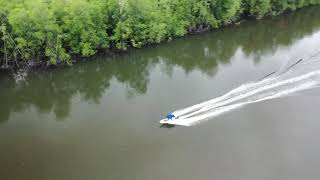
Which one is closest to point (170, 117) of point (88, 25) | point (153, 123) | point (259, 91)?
point (153, 123)

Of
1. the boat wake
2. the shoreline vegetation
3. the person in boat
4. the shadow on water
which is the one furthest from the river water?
the shoreline vegetation

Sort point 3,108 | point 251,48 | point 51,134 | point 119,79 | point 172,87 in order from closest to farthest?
point 51,134, point 3,108, point 172,87, point 119,79, point 251,48

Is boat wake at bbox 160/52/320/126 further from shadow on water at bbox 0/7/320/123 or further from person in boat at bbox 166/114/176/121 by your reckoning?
shadow on water at bbox 0/7/320/123

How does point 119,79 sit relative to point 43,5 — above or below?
below

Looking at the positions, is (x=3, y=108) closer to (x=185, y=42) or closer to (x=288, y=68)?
(x=185, y=42)

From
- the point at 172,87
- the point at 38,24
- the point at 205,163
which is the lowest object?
the point at 205,163

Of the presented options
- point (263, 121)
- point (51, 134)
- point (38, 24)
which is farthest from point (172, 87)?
point (38, 24)
